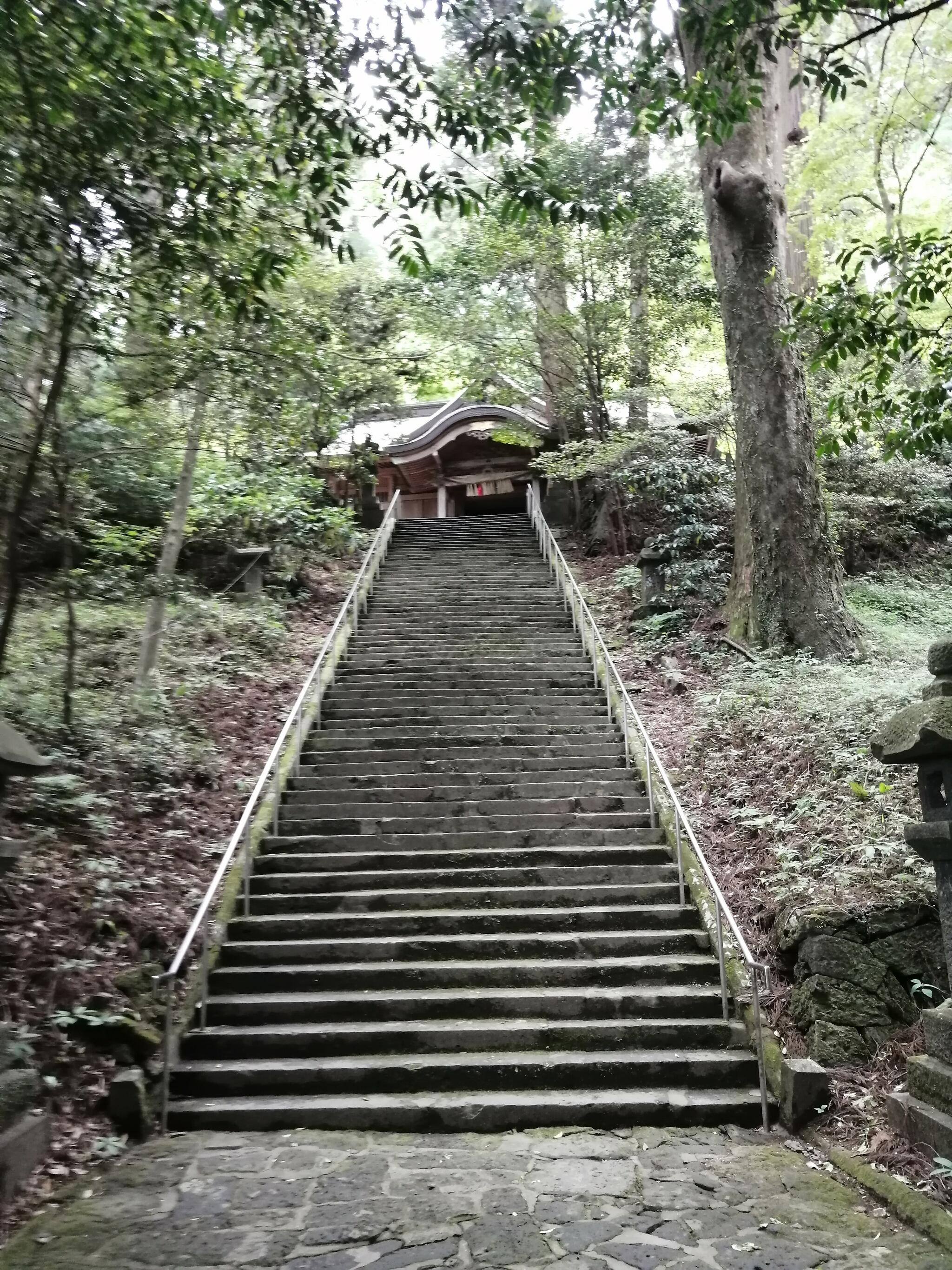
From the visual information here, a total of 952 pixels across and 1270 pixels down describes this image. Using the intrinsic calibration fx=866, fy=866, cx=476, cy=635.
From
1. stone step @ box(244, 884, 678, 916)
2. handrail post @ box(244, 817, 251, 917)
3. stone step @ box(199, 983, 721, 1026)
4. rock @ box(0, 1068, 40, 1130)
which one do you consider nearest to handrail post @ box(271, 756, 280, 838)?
handrail post @ box(244, 817, 251, 917)

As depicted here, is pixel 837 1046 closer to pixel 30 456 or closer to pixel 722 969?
pixel 722 969

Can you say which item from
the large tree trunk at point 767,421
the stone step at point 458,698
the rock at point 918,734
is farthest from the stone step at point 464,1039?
Result: the large tree trunk at point 767,421

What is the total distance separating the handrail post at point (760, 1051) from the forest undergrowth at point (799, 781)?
17 cm

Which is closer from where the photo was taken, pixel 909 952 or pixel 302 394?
pixel 909 952

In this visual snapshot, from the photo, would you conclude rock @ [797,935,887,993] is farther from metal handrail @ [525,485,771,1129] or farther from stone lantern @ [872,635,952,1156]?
stone lantern @ [872,635,952,1156]

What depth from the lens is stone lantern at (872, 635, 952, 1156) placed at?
3.81 m

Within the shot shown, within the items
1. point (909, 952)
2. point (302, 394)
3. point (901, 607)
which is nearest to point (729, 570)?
point (901, 607)

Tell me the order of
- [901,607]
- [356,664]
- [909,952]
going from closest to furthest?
1. [909,952]
2. [356,664]
3. [901,607]

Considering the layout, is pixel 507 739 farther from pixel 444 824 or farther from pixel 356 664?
pixel 356 664

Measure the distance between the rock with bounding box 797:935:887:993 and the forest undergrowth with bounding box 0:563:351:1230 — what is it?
3.72 m

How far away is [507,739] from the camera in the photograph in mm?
8734

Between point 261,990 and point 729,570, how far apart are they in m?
9.35

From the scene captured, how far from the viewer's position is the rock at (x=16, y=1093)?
383 cm

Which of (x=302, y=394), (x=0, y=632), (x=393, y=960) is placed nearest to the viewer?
(x=0, y=632)
